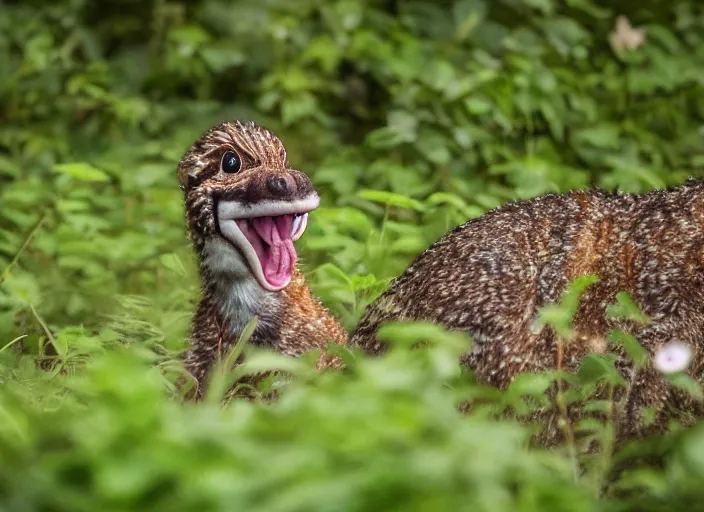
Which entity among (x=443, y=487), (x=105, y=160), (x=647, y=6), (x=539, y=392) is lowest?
(x=105, y=160)

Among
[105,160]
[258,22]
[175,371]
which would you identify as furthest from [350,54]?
[175,371]

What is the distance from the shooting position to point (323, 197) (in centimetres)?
772

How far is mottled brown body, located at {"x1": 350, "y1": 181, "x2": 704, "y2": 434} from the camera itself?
13.8 feet

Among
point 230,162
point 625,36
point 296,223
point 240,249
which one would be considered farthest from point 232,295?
point 625,36

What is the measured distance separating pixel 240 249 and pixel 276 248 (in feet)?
0.43

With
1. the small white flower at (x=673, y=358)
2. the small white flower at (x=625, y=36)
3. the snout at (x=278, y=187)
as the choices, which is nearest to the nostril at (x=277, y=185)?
the snout at (x=278, y=187)

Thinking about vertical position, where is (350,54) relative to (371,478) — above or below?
below

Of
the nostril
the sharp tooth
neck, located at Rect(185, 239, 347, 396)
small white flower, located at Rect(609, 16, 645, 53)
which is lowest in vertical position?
small white flower, located at Rect(609, 16, 645, 53)

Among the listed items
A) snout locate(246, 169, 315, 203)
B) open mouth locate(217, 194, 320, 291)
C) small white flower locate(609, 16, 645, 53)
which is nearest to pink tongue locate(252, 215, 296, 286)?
open mouth locate(217, 194, 320, 291)

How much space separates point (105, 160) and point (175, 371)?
418 cm

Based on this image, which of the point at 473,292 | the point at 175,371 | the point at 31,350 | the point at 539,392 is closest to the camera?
the point at 539,392

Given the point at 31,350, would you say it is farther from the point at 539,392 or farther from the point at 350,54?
the point at 350,54

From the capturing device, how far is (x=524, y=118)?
8367 mm

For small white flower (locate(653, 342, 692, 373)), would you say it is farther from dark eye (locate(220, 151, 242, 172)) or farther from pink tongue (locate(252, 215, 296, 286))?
dark eye (locate(220, 151, 242, 172))
